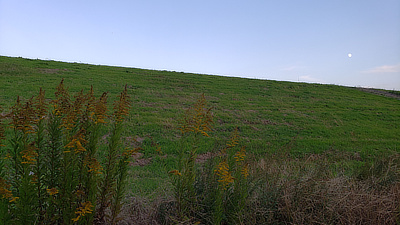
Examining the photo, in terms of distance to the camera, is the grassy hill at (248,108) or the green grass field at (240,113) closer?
the green grass field at (240,113)

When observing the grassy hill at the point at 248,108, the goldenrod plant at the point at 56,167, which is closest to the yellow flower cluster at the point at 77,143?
the goldenrod plant at the point at 56,167

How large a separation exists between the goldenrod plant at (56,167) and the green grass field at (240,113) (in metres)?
1.58

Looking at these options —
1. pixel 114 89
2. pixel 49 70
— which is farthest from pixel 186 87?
Answer: pixel 49 70

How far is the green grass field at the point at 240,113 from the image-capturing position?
10.6 meters

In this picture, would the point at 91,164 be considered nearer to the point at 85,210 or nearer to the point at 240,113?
the point at 85,210

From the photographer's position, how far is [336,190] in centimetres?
386

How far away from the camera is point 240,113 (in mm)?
16250

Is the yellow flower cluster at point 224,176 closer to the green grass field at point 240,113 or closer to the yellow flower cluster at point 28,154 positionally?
the green grass field at point 240,113

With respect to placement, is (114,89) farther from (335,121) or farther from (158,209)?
(158,209)

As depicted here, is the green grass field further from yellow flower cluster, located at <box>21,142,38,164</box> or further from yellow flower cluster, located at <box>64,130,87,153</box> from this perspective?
A: yellow flower cluster, located at <box>21,142,38,164</box>

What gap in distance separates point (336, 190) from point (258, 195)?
3.82ft

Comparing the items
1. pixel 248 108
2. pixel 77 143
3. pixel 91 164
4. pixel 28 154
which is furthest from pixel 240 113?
pixel 28 154

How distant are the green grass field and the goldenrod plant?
5.18 feet

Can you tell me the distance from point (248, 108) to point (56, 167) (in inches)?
630
